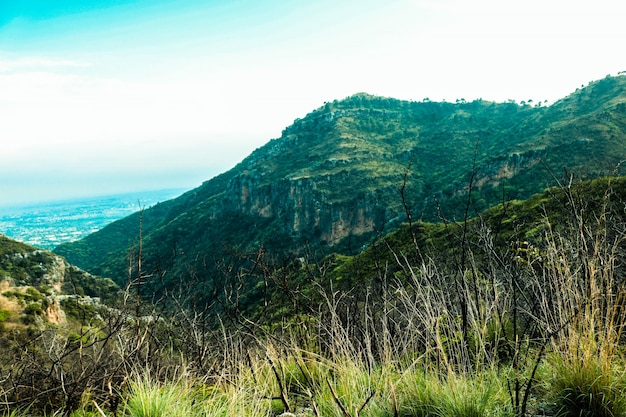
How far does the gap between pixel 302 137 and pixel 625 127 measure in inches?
3053

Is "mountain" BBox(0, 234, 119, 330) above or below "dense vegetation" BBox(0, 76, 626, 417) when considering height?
below

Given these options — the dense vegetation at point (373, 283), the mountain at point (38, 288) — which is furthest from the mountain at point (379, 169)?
the mountain at point (38, 288)

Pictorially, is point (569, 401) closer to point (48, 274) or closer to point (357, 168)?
point (48, 274)

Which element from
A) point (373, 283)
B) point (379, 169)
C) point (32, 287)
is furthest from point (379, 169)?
point (373, 283)

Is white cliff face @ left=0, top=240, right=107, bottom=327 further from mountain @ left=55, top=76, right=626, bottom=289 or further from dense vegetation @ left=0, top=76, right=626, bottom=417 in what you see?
mountain @ left=55, top=76, right=626, bottom=289

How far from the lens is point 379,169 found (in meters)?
80.3

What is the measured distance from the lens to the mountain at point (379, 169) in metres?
55.4

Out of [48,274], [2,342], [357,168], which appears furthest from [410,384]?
[357,168]

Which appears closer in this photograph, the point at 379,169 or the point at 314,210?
the point at 314,210

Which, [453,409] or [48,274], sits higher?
[453,409]

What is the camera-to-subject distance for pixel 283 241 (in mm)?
75625

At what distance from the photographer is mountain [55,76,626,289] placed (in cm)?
5544

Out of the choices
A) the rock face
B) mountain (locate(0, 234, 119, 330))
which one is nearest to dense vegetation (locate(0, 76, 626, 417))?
the rock face

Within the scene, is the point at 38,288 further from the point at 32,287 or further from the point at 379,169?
the point at 379,169
